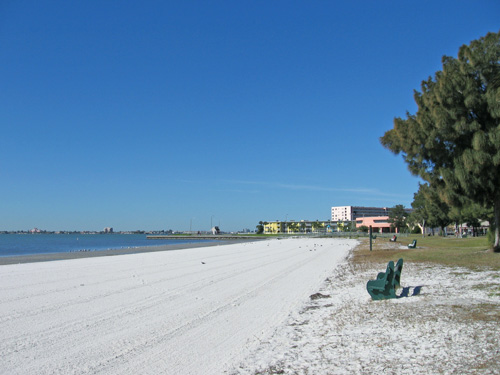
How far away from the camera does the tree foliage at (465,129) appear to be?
2081 cm

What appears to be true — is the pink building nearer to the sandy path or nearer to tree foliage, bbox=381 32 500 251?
tree foliage, bbox=381 32 500 251

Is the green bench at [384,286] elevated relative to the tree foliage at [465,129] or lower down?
lower down

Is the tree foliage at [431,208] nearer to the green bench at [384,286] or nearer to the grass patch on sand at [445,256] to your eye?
the grass patch on sand at [445,256]

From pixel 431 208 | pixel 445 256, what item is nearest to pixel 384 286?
pixel 445 256

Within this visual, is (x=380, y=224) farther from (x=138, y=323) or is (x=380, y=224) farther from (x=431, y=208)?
(x=138, y=323)

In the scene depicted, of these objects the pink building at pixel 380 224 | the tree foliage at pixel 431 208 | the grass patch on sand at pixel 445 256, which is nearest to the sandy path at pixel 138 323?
the grass patch on sand at pixel 445 256

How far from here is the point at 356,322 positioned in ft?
23.5

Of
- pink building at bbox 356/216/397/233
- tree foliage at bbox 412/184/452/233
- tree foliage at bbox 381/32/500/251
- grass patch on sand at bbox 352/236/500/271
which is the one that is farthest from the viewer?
pink building at bbox 356/216/397/233

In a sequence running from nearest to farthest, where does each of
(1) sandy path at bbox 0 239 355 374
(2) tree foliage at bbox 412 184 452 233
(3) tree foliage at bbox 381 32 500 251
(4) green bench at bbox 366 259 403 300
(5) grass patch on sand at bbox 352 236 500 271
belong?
1. (1) sandy path at bbox 0 239 355 374
2. (4) green bench at bbox 366 259 403 300
3. (5) grass patch on sand at bbox 352 236 500 271
4. (3) tree foliage at bbox 381 32 500 251
5. (2) tree foliage at bbox 412 184 452 233

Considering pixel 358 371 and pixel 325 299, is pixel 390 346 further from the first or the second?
pixel 325 299

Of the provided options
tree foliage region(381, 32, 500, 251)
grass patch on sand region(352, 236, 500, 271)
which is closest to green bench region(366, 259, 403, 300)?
grass patch on sand region(352, 236, 500, 271)

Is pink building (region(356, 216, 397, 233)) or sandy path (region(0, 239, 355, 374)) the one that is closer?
sandy path (region(0, 239, 355, 374))

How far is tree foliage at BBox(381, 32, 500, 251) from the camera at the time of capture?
819 inches

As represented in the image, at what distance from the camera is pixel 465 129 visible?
71.2ft
